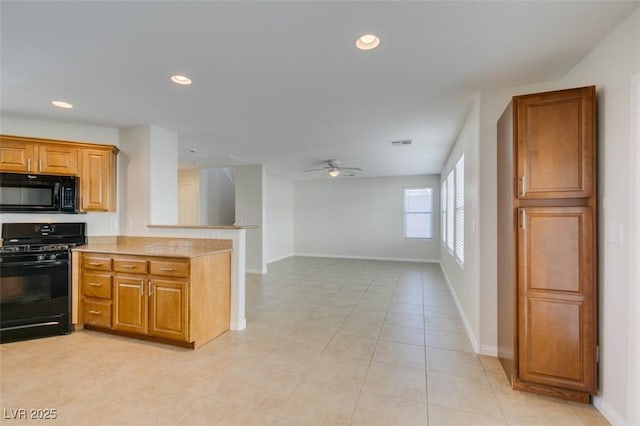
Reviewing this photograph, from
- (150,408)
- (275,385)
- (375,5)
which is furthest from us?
(275,385)

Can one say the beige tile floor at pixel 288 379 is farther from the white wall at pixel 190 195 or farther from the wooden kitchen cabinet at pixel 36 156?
the white wall at pixel 190 195

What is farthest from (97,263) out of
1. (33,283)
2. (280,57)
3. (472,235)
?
(472,235)

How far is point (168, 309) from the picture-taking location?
2.85m

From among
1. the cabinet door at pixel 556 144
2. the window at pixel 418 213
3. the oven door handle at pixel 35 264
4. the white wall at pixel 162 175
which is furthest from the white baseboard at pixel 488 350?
the window at pixel 418 213

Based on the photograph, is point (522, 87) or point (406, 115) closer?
point (522, 87)

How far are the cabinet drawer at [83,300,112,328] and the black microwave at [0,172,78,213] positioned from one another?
1158 mm

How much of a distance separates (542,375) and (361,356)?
140 centimetres

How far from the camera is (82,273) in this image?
3.25 metres

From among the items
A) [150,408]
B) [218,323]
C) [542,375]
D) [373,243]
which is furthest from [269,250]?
[542,375]

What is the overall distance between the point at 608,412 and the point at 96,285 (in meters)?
4.62

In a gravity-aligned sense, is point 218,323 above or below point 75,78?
below

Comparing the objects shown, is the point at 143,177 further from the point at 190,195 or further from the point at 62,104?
the point at 190,195

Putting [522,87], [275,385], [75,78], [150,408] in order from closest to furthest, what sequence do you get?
1. [150,408]
2. [275,385]
3. [75,78]
4. [522,87]

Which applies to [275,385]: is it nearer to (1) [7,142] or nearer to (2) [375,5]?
(2) [375,5]
